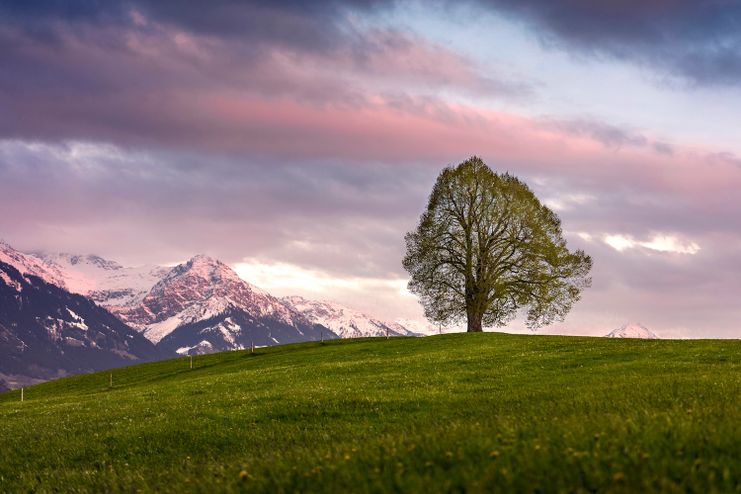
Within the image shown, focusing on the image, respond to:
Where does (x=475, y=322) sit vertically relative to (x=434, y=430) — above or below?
above

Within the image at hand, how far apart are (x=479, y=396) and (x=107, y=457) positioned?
43.6 ft

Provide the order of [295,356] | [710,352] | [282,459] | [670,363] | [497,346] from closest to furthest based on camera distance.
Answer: [282,459] < [670,363] < [710,352] < [497,346] < [295,356]

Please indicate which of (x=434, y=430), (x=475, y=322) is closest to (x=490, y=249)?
(x=475, y=322)

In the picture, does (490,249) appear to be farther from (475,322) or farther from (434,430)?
(434,430)

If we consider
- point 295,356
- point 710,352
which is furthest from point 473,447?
point 295,356

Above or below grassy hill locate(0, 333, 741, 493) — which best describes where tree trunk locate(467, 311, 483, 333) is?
above

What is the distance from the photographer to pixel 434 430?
42.0 ft

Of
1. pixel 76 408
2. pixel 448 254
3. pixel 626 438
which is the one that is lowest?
pixel 76 408

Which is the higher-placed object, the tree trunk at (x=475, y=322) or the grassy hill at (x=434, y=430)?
the tree trunk at (x=475, y=322)

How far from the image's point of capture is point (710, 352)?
37875mm

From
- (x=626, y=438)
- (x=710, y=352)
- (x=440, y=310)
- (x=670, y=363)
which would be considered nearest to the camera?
(x=626, y=438)

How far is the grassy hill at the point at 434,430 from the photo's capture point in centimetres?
795

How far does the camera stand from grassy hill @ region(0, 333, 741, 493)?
26.1 ft

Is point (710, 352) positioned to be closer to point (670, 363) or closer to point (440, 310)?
point (670, 363)
